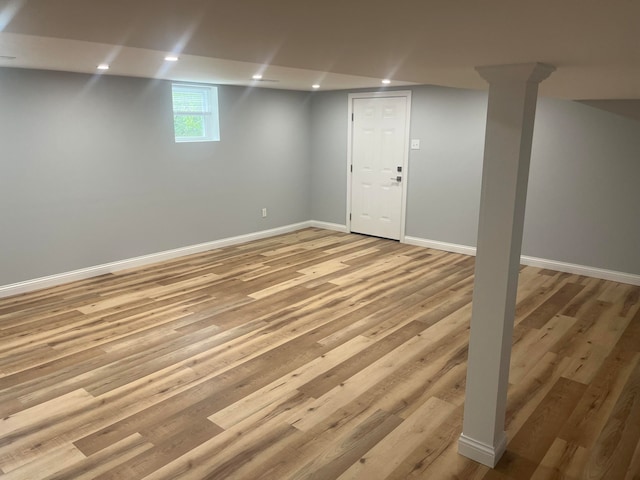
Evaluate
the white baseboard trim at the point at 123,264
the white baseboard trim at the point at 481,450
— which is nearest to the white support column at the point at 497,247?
the white baseboard trim at the point at 481,450

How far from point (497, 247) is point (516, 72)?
75 cm

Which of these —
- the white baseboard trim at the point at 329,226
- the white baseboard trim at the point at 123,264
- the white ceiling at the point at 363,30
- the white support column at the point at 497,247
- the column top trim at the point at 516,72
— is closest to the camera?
the white ceiling at the point at 363,30

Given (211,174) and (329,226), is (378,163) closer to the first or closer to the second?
(329,226)

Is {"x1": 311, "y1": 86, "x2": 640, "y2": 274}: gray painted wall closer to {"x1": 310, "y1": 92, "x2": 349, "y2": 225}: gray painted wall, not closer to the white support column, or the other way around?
{"x1": 310, "y1": 92, "x2": 349, "y2": 225}: gray painted wall

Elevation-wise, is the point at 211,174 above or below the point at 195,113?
below

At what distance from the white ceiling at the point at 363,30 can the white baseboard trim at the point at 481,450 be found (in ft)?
5.93

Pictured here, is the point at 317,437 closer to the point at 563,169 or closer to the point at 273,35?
the point at 273,35

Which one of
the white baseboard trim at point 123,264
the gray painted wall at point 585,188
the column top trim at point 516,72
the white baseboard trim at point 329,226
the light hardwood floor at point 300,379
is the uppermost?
the column top trim at point 516,72

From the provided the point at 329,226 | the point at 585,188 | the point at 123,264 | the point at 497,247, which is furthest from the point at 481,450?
the point at 329,226

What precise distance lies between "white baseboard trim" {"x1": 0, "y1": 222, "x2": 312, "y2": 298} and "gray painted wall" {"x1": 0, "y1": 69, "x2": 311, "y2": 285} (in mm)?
64

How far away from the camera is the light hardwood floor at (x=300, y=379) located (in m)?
2.41

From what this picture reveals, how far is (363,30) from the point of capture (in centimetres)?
127

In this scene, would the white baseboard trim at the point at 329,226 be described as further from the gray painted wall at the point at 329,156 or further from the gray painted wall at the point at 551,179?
the gray painted wall at the point at 551,179

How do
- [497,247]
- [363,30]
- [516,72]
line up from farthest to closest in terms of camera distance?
[497,247] < [516,72] < [363,30]
